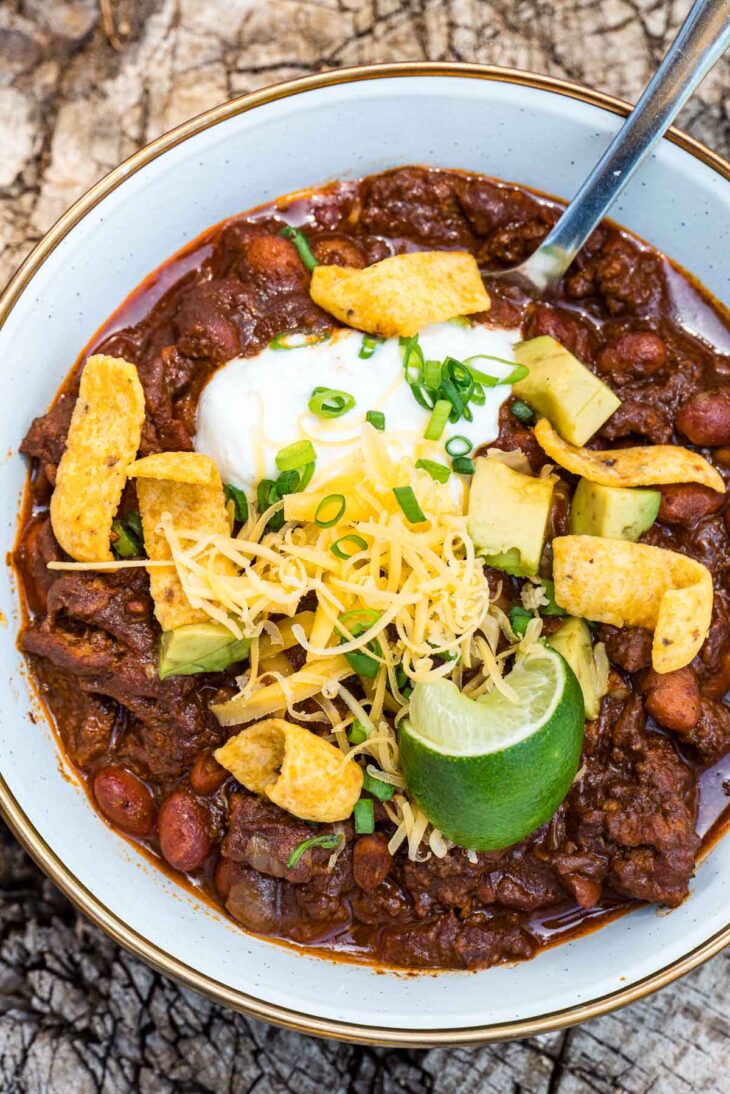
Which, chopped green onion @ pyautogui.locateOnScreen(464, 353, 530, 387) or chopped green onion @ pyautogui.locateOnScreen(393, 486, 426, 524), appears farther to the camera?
chopped green onion @ pyautogui.locateOnScreen(464, 353, 530, 387)

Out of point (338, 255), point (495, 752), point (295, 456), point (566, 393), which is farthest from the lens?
point (338, 255)

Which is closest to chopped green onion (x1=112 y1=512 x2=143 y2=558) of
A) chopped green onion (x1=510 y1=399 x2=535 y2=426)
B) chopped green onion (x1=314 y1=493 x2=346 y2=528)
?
chopped green onion (x1=314 y1=493 x2=346 y2=528)

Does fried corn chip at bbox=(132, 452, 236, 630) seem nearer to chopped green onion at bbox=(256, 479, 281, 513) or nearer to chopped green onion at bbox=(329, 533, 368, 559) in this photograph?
chopped green onion at bbox=(256, 479, 281, 513)

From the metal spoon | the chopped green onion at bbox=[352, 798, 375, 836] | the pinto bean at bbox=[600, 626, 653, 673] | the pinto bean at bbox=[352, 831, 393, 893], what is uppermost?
the metal spoon

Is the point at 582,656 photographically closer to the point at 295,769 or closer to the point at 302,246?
the point at 295,769

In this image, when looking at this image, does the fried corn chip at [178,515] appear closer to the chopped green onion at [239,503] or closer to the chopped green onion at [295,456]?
the chopped green onion at [239,503]

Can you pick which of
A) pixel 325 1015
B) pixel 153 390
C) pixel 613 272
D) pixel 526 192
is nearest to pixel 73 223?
pixel 153 390

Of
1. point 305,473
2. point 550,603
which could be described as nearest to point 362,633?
point 305,473

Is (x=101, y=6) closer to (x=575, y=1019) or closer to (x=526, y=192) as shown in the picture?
(x=526, y=192)
